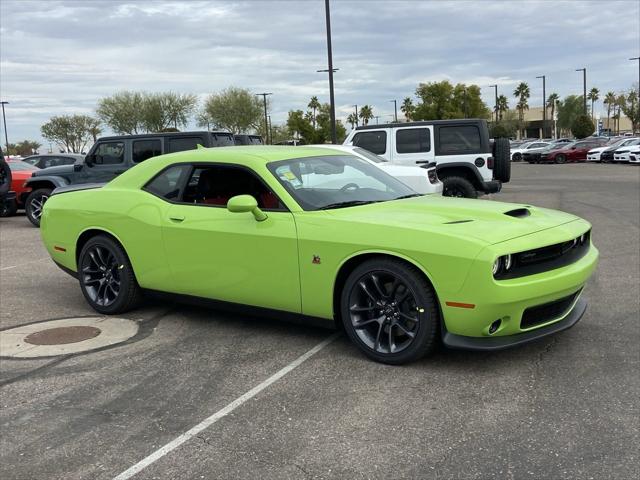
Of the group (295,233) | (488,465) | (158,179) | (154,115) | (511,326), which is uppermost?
(154,115)

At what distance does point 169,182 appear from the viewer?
18.6 ft

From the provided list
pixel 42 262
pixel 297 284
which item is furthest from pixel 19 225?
pixel 297 284

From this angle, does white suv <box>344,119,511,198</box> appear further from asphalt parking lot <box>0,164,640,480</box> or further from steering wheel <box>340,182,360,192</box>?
steering wheel <box>340,182,360,192</box>

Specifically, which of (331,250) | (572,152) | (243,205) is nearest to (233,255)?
(243,205)

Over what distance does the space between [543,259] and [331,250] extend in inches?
55.1

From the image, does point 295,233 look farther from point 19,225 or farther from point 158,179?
point 19,225

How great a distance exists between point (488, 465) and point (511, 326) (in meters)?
1.22

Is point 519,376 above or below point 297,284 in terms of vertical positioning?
below

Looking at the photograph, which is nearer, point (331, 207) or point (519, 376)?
point (519, 376)

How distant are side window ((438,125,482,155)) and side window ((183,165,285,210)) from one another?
8823mm

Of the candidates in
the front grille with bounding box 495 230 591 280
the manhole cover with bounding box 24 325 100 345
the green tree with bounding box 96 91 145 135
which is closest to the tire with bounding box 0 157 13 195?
the manhole cover with bounding box 24 325 100 345

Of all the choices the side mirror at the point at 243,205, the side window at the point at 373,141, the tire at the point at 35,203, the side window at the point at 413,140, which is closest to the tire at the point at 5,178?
the tire at the point at 35,203

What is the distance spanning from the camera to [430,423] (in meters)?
3.55

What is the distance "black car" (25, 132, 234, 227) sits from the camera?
12.2 m
